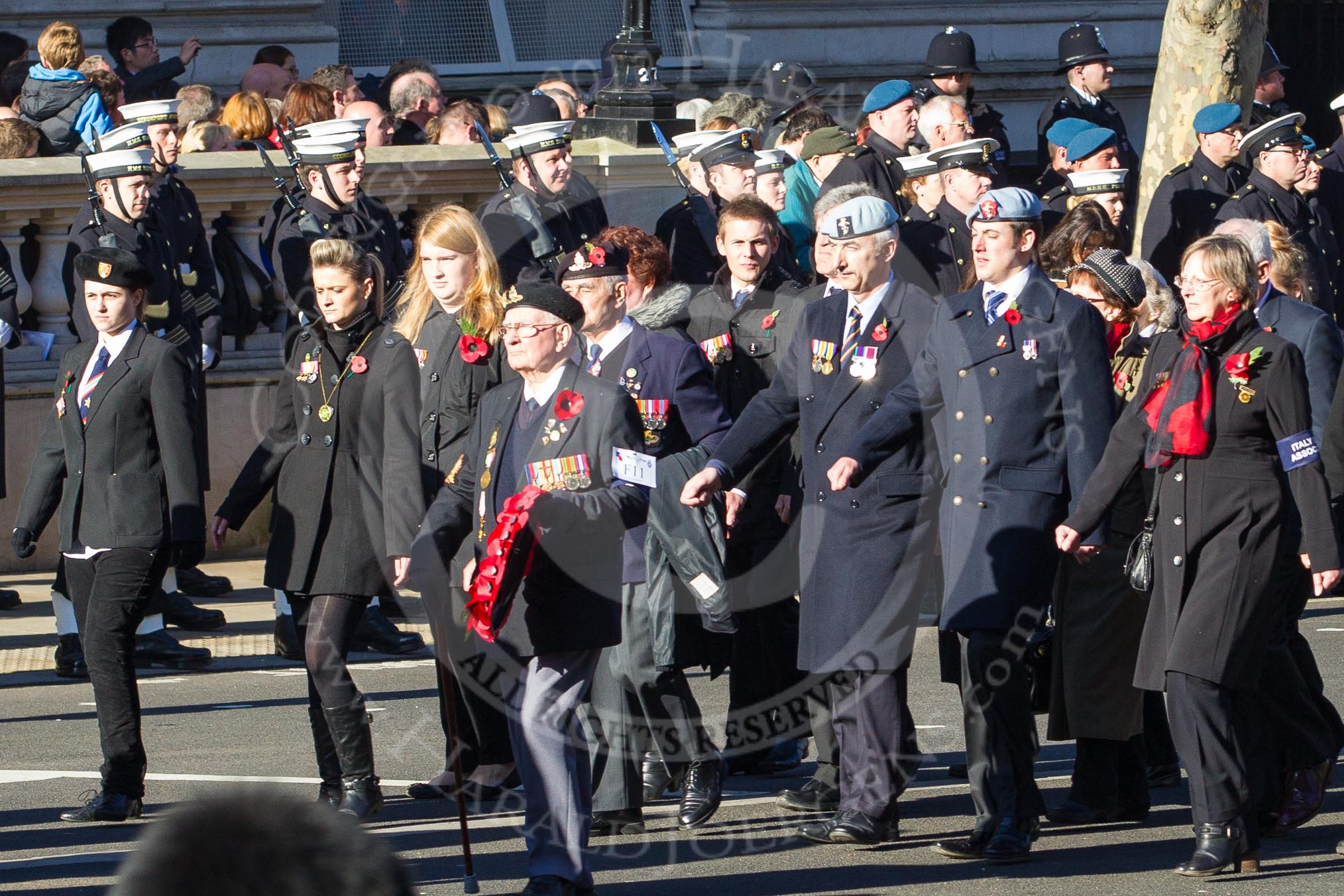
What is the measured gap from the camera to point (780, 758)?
7.94 metres

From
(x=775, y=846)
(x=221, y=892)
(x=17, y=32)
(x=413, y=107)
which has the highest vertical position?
(x=17, y=32)

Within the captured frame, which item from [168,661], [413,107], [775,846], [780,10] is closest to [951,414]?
[775,846]

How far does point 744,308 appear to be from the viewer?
8.32 m

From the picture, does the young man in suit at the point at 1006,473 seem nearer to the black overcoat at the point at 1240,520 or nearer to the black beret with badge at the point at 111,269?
A: the black overcoat at the point at 1240,520

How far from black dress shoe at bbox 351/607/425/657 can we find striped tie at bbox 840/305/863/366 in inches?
153

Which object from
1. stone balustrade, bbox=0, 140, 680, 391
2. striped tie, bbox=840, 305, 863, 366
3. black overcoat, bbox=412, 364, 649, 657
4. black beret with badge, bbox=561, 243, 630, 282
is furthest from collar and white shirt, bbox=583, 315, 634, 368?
stone balustrade, bbox=0, 140, 680, 391

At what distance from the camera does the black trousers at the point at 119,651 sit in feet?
23.2

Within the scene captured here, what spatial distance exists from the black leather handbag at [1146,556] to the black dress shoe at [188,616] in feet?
17.2

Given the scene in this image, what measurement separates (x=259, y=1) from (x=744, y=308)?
9.96 meters

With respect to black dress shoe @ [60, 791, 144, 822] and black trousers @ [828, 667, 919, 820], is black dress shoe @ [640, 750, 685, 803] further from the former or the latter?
black dress shoe @ [60, 791, 144, 822]

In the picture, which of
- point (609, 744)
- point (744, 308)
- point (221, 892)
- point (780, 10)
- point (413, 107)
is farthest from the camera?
point (780, 10)

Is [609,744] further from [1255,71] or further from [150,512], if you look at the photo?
[1255,71]

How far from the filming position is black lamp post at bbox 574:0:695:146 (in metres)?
A: 13.5

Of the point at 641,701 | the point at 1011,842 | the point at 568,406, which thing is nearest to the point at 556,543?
the point at 568,406
